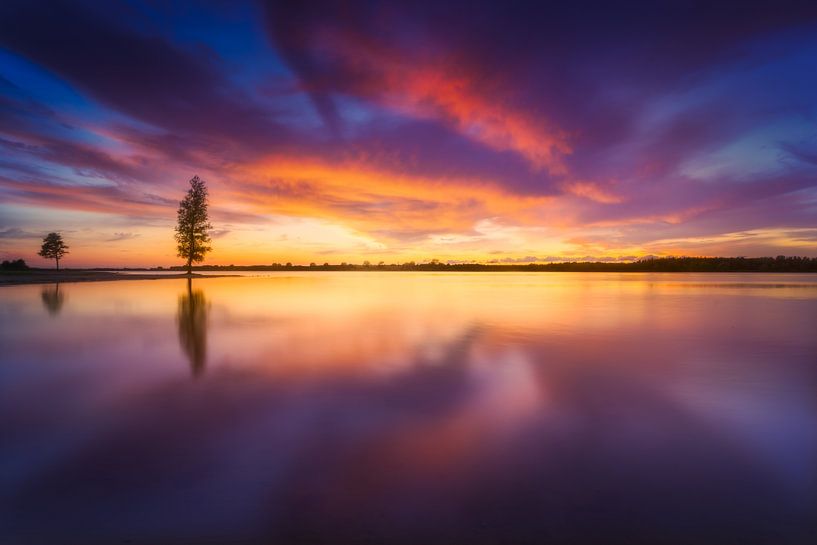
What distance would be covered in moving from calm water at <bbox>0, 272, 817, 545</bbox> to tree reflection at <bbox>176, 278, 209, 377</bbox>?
14 cm

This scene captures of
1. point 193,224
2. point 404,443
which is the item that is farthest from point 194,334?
point 193,224

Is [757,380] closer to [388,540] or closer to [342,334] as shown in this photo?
[388,540]

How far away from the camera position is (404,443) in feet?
16.2

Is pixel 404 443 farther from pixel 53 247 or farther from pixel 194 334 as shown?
pixel 53 247

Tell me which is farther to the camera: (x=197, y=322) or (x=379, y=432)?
(x=197, y=322)

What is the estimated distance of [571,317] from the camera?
18031mm

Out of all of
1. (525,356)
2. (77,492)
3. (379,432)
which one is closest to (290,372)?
(379,432)

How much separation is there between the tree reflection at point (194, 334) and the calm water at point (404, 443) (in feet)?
0.45

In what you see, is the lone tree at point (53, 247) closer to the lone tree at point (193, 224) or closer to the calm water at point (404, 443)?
the lone tree at point (193, 224)

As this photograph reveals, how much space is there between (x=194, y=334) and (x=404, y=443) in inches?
404

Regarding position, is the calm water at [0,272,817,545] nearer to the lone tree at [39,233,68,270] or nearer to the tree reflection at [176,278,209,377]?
the tree reflection at [176,278,209,377]

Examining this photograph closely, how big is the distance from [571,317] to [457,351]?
30.5ft

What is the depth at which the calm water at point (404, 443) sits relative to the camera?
335 centimetres

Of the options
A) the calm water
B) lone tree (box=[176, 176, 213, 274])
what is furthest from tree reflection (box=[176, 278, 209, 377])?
lone tree (box=[176, 176, 213, 274])
